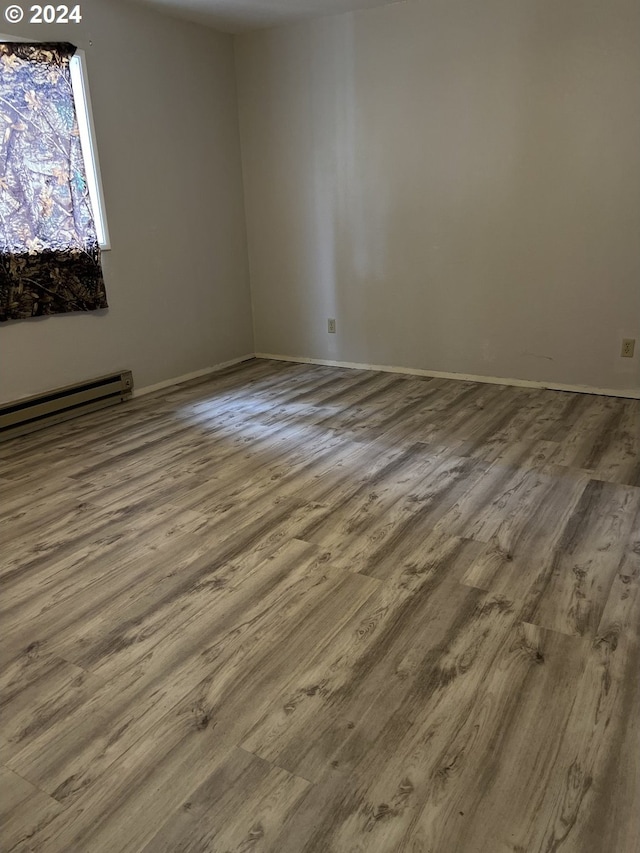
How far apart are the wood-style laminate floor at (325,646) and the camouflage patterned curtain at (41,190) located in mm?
998

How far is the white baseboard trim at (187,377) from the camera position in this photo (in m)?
4.52

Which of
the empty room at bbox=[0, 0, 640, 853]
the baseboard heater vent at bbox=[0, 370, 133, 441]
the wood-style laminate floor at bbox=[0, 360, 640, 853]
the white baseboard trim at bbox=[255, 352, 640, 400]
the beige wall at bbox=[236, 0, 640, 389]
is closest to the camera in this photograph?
the wood-style laminate floor at bbox=[0, 360, 640, 853]

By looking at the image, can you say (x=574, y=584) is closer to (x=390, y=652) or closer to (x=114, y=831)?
Result: (x=390, y=652)

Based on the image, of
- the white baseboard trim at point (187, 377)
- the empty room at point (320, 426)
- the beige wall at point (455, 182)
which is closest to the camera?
the empty room at point (320, 426)

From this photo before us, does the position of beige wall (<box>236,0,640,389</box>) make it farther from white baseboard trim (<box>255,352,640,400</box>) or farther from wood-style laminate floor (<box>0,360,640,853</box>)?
wood-style laminate floor (<box>0,360,640,853</box>)

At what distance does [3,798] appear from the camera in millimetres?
1388

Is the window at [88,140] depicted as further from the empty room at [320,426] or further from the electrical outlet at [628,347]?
the electrical outlet at [628,347]

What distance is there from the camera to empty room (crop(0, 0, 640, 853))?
4.72 feet

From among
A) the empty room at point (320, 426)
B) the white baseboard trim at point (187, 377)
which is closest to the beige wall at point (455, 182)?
the empty room at point (320, 426)

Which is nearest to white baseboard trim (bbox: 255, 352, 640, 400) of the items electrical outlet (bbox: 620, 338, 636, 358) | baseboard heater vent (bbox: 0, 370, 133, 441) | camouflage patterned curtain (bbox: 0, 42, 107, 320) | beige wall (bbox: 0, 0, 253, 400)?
electrical outlet (bbox: 620, 338, 636, 358)

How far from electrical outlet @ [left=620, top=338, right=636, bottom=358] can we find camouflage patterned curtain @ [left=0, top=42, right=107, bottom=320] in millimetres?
3376

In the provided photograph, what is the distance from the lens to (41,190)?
3.64 meters

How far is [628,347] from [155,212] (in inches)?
129

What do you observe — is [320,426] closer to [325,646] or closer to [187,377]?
[187,377]
